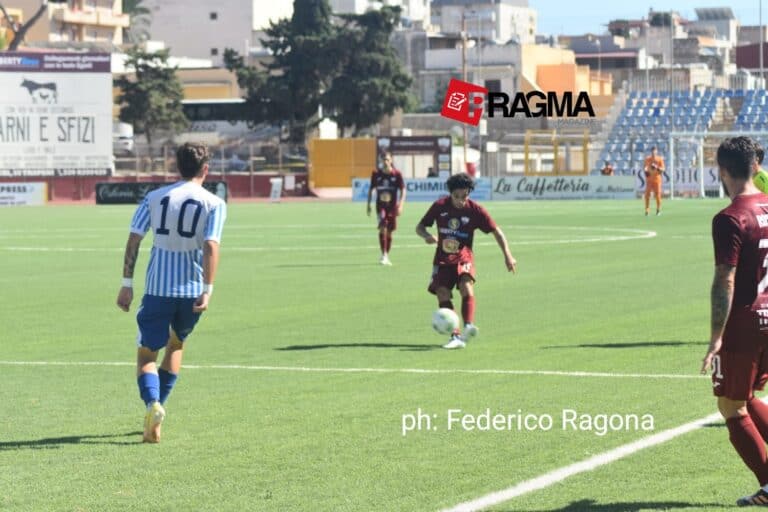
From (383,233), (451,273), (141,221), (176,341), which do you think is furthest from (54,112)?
(141,221)

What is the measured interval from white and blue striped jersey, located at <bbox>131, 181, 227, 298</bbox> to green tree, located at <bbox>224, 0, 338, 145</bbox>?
89392 millimetres

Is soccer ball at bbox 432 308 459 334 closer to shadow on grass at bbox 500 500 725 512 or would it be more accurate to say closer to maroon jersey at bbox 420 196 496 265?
maroon jersey at bbox 420 196 496 265

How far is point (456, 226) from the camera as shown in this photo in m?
15.5

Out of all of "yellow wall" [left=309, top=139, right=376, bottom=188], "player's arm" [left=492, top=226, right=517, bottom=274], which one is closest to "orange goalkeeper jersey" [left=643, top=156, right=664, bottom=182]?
"player's arm" [left=492, top=226, right=517, bottom=274]

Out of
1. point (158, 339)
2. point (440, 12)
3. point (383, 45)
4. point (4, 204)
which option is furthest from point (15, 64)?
point (440, 12)

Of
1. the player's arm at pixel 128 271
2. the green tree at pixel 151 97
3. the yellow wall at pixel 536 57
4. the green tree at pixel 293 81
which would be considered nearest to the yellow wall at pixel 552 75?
the yellow wall at pixel 536 57

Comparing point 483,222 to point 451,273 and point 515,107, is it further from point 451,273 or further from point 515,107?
point 515,107

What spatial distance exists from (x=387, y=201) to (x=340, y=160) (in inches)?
2148

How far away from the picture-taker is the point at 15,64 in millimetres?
70812

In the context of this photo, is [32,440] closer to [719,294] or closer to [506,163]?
[719,294]

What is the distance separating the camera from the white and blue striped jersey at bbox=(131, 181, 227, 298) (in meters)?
10.1

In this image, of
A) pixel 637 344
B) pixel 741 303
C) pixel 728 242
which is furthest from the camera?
pixel 637 344

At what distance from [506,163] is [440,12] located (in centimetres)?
8960

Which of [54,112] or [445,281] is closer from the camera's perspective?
[445,281]
